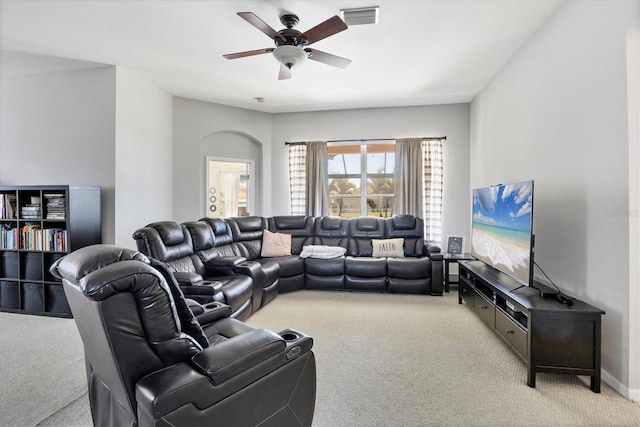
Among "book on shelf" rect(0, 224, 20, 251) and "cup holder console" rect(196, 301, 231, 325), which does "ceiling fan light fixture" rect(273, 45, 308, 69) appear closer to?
"cup holder console" rect(196, 301, 231, 325)

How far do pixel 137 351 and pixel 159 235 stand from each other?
2.35 m

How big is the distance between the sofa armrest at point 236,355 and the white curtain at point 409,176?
14.4 ft

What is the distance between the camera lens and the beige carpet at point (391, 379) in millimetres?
1814

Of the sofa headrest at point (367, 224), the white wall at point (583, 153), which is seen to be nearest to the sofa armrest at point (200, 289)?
the sofa headrest at point (367, 224)

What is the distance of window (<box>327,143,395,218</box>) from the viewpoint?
18.6 feet

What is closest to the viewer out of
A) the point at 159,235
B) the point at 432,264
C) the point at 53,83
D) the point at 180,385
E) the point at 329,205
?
the point at 180,385

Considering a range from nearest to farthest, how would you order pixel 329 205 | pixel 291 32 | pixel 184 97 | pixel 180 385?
pixel 180 385
pixel 291 32
pixel 184 97
pixel 329 205

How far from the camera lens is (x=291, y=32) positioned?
8.63ft

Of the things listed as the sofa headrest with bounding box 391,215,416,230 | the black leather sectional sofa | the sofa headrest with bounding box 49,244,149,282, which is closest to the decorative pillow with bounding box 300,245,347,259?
the black leather sectional sofa

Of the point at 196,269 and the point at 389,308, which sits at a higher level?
the point at 196,269

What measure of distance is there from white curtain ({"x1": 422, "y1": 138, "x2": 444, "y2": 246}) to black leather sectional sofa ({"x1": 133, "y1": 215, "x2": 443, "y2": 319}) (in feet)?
1.80

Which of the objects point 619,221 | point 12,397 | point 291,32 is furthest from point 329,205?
point 12,397

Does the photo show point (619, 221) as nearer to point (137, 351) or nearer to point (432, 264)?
point (432, 264)

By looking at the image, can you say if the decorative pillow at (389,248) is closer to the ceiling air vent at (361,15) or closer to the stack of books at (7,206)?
the ceiling air vent at (361,15)
